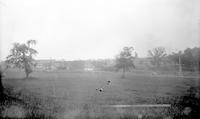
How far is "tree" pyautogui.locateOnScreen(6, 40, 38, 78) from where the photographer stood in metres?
34.4

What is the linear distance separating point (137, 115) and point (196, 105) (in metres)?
4.02

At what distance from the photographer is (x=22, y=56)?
35.7m

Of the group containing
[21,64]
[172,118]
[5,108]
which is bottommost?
[172,118]

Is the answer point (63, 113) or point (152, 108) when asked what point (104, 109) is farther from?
point (152, 108)

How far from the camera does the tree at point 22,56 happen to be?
34.4 m

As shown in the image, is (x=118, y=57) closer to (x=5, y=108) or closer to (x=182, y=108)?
(x=182, y=108)

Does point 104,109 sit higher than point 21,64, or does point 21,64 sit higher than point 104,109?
point 21,64

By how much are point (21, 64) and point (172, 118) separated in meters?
33.6

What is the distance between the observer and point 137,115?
8.19m

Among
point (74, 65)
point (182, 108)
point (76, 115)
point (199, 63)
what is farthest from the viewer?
point (74, 65)

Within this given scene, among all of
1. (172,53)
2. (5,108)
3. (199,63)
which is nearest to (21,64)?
(5,108)

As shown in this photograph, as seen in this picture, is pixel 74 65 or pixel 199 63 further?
pixel 74 65

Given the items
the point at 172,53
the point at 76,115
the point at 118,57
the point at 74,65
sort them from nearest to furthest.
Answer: the point at 76,115, the point at 118,57, the point at 74,65, the point at 172,53

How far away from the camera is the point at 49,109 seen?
871 cm
